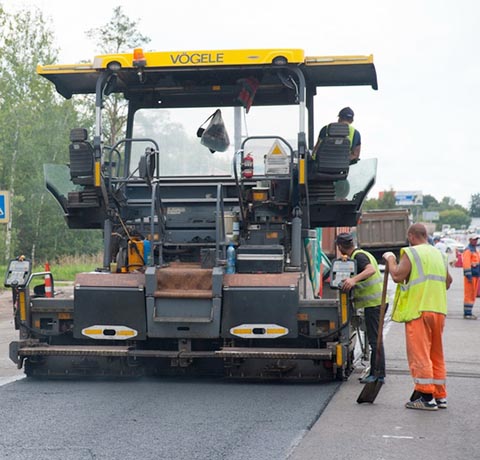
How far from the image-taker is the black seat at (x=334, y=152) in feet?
30.9

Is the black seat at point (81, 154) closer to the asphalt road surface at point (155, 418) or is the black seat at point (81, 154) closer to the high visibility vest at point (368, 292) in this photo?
the asphalt road surface at point (155, 418)

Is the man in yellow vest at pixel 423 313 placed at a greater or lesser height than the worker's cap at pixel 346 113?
lesser

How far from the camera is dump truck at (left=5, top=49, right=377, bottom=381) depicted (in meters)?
8.92

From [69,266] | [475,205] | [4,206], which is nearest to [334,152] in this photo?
[4,206]

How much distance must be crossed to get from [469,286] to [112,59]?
10.6 metres

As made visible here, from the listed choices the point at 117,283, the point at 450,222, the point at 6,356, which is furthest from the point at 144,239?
the point at 450,222

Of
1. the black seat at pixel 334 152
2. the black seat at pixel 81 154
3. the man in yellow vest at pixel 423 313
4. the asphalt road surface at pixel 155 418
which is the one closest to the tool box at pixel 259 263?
the black seat at pixel 334 152

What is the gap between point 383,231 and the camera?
2808cm

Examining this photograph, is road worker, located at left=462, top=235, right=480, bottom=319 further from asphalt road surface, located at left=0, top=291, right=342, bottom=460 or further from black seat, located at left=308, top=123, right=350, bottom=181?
asphalt road surface, located at left=0, top=291, right=342, bottom=460

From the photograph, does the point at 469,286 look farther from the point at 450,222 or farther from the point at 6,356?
the point at 450,222

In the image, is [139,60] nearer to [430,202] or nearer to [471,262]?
[471,262]

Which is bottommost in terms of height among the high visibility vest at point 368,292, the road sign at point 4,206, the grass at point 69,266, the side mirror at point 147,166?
Answer: the grass at point 69,266

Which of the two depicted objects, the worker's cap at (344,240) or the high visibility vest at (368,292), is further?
the worker's cap at (344,240)

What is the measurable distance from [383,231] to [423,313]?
19906mm
